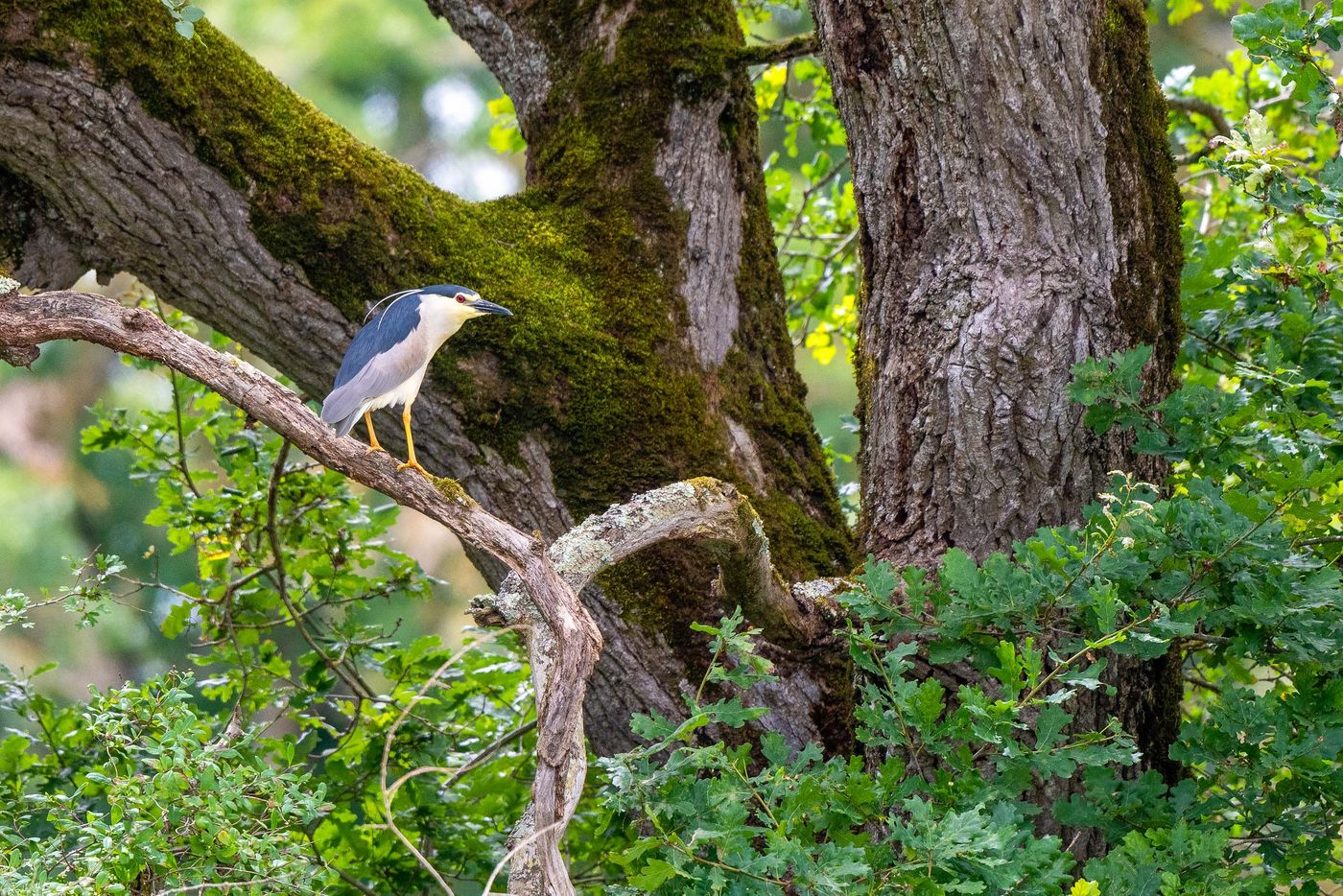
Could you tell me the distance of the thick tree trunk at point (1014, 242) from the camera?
2381mm

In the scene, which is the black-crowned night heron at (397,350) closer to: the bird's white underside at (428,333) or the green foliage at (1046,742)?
the bird's white underside at (428,333)

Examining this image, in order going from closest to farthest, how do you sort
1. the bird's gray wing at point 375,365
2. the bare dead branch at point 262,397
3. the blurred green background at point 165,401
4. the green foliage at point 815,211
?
the bare dead branch at point 262,397
the bird's gray wing at point 375,365
the green foliage at point 815,211
the blurred green background at point 165,401

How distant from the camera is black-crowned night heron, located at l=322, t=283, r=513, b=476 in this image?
2283 mm

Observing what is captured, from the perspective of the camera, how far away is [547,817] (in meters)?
1.70

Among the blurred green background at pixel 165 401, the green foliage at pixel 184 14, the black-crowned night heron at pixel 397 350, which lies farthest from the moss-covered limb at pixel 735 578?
the blurred green background at pixel 165 401

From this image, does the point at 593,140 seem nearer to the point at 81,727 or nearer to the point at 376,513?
the point at 376,513

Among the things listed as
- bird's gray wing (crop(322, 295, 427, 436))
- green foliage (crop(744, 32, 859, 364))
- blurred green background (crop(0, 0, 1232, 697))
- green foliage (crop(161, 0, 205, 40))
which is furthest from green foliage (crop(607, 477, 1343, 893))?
blurred green background (crop(0, 0, 1232, 697))

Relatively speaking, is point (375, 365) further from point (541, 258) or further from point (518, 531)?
point (541, 258)

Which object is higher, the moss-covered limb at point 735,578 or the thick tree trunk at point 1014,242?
the thick tree trunk at point 1014,242

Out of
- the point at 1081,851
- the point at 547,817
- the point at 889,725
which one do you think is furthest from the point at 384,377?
the point at 1081,851

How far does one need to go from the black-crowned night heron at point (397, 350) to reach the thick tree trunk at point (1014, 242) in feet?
2.77

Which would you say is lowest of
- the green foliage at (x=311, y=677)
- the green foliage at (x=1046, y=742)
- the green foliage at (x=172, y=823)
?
the green foliage at (x=1046, y=742)

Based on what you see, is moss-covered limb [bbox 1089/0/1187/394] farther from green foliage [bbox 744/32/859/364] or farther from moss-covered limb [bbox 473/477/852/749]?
green foliage [bbox 744/32/859/364]

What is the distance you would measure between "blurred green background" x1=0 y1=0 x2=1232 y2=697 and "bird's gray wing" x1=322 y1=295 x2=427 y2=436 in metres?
9.01
